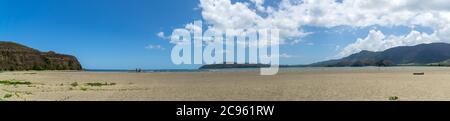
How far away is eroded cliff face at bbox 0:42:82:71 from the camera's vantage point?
5152 inches

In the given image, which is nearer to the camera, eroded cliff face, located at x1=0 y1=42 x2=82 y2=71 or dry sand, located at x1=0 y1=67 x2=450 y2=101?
dry sand, located at x1=0 y1=67 x2=450 y2=101

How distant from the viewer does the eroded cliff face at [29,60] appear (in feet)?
429

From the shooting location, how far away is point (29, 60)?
5610 inches

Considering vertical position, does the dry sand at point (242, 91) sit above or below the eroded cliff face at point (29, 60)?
below

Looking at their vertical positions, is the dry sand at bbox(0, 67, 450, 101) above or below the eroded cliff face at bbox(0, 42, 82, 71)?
below

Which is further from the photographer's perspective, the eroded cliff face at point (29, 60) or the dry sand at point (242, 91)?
the eroded cliff face at point (29, 60)

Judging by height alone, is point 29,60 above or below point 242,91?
above

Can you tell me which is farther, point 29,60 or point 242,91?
point 29,60
